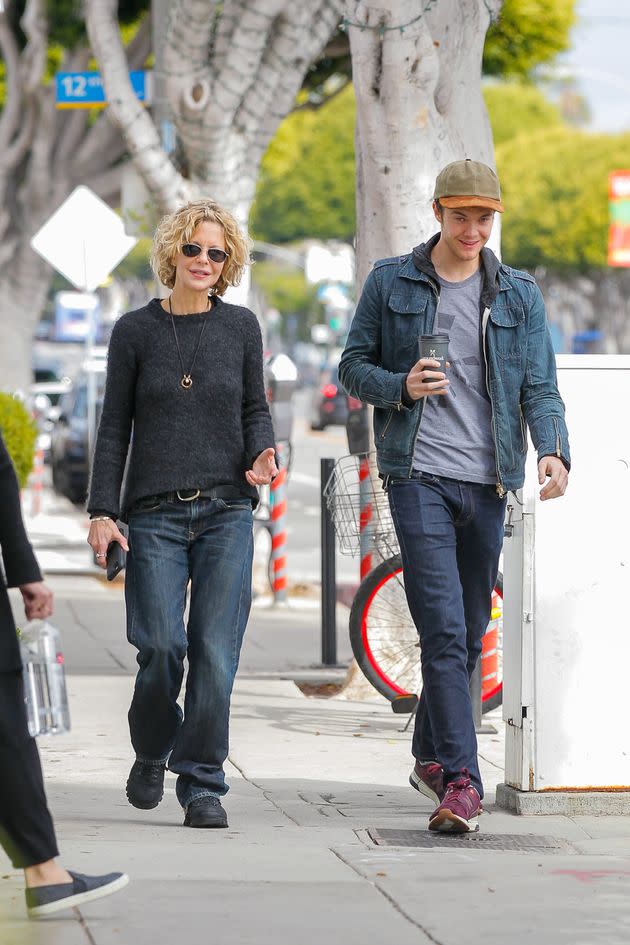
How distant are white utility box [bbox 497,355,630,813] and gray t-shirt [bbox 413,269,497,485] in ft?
0.86

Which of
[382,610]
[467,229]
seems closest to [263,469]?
[467,229]

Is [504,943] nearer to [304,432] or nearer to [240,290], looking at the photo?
[240,290]

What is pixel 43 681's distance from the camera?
438cm

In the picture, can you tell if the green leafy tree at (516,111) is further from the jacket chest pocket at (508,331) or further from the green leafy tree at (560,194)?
the jacket chest pocket at (508,331)

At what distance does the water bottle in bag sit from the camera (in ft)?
14.2

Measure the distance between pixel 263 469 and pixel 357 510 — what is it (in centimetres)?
214

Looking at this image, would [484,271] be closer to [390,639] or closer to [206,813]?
[206,813]

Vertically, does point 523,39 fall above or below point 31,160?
above

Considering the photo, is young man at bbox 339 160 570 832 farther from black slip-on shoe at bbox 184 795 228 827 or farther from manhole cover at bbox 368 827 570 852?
black slip-on shoe at bbox 184 795 228 827

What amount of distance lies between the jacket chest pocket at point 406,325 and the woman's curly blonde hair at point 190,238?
0.49 meters

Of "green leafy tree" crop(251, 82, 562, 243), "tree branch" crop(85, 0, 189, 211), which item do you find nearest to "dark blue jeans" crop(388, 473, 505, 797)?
"tree branch" crop(85, 0, 189, 211)

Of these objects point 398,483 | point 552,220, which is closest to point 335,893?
point 398,483

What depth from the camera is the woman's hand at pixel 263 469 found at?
5613mm

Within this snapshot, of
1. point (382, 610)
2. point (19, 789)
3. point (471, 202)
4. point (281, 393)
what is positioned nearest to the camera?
point (19, 789)
